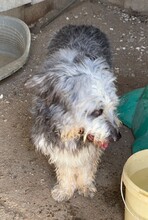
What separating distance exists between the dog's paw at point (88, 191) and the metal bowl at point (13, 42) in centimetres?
153

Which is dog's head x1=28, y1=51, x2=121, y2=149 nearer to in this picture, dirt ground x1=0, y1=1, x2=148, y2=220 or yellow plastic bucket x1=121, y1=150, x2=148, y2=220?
yellow plastic bucket x1=121, y1=150, x2=148, y2=220

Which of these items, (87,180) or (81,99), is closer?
(81,99)

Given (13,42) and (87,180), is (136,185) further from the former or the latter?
(13,42)

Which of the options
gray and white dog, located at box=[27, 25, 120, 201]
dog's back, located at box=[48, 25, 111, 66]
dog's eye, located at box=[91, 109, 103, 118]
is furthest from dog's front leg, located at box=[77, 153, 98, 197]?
dog's back, located at box=[48, 25, 111, 66]

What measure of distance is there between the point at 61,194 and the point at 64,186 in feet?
0.21

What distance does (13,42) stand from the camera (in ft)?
15.8

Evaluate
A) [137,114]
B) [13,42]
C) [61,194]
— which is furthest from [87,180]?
[13,42]

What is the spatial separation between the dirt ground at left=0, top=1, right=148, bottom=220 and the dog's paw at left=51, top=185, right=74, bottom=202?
4 cm

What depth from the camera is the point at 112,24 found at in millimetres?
5531

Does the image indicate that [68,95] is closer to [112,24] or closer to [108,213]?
[108,213]

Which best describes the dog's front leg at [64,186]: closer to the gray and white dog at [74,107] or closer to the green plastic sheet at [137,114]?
the gray and white dog at [74,107]

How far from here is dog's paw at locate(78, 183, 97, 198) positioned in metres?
3.30

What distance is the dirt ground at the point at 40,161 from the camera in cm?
320

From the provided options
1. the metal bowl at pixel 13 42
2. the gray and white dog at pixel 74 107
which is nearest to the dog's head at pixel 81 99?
the gray and white dog at pixel 74 107
